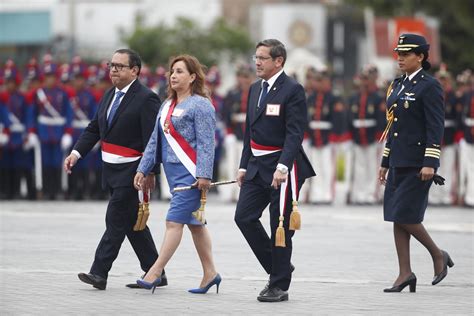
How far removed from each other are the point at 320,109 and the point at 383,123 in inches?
41.9

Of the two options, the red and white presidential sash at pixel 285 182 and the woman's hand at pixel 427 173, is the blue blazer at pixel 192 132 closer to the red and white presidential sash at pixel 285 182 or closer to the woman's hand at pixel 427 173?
the red and white presidential sash at pixel 285 182

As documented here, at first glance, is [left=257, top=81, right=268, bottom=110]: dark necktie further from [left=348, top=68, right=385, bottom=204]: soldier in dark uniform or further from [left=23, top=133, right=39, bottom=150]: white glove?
[left=23, top=133, right=39, bottom=150]: white glove

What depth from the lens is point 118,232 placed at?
11.9 m

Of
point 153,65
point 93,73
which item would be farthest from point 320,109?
point 153,65

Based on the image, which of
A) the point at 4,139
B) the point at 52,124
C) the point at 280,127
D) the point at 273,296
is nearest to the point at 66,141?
the point at 52,124

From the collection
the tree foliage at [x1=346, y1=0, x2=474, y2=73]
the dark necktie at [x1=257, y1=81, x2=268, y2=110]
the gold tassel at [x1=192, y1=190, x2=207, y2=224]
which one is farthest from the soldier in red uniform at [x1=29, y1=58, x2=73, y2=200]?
the tree foliage at [x1=346, y1=0, x2=474, y2=73]

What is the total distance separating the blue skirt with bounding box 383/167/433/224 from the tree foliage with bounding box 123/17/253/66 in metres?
33.1

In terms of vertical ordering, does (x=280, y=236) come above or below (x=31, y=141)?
Answer: above

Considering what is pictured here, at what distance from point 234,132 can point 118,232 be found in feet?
38.0

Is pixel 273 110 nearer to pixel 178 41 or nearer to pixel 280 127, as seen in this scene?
pixel 280 127

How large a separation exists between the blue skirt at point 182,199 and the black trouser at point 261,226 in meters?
0.35

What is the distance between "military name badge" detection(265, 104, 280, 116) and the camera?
1122 cm

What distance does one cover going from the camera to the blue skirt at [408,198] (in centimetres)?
1185

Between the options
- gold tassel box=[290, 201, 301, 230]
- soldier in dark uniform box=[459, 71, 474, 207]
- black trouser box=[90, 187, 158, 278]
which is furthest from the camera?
soldier in dark uniform box=[459, 71, 474, 207]
